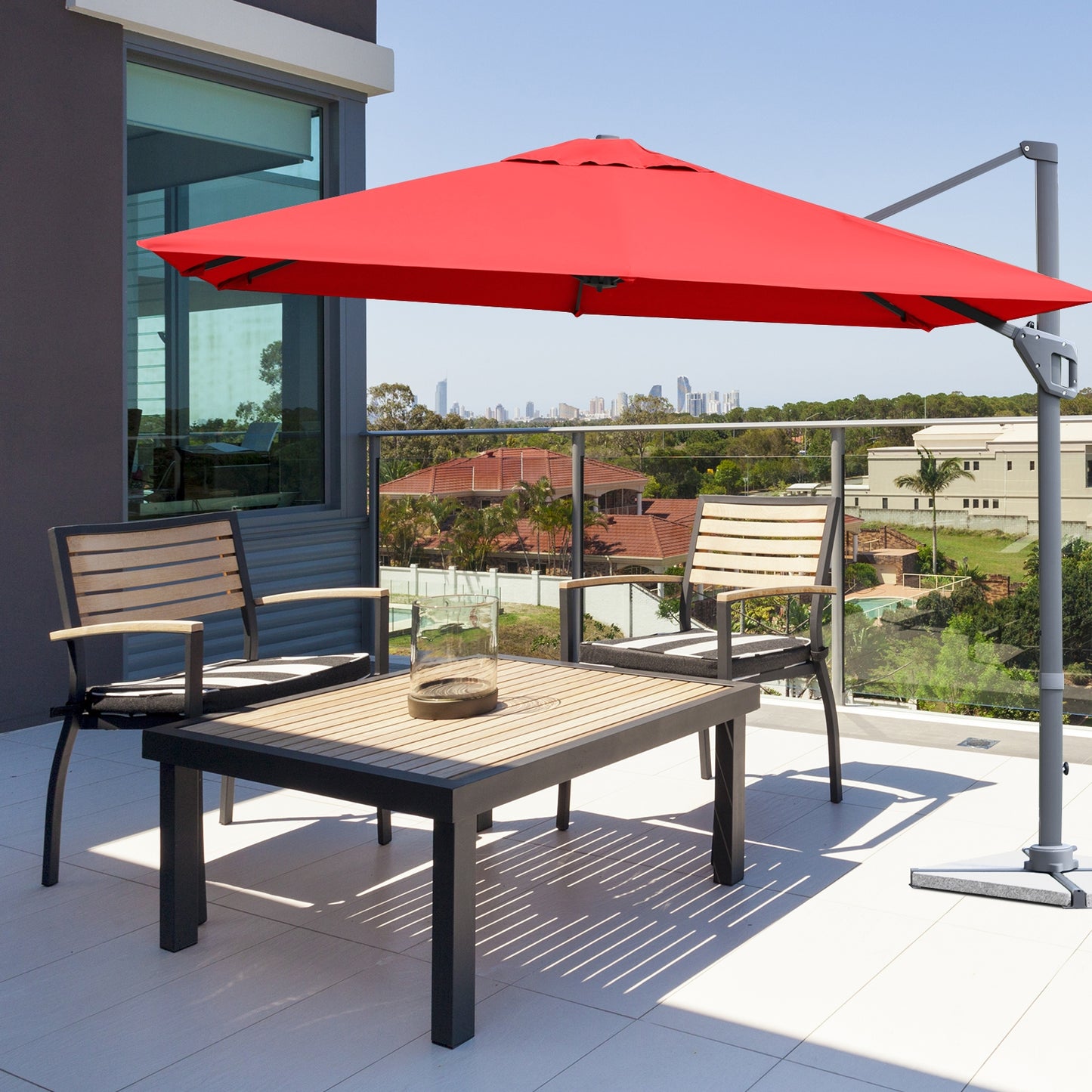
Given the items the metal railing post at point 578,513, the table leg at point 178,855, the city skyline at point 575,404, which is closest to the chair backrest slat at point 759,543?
the metal railing post at point 578,513

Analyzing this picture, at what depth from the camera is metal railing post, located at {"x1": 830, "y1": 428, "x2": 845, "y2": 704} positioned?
14.5 ft

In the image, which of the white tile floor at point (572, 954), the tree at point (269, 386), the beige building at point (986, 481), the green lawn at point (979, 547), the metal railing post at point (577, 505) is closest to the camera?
the white tile floor at point (572, 954)

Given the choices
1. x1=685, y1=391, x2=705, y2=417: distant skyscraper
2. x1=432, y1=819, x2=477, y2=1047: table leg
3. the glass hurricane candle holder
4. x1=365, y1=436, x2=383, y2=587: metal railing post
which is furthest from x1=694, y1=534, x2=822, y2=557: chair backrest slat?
x1=685, y1=391, x2=705, y2=417: distant skyscraper

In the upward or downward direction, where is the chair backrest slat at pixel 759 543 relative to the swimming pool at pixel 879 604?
upward

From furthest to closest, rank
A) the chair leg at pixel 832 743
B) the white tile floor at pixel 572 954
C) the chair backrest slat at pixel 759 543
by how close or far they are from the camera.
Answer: the chair backrest slat at pixel 759 543 < the chair leg at pixel 832 743 < the white tile floor at pixel 572 954

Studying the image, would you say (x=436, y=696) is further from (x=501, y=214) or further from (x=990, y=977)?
(x=990, y=977)

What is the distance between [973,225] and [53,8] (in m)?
37.5

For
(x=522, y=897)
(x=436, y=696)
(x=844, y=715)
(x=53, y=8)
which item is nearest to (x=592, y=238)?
(x=436, y=696)

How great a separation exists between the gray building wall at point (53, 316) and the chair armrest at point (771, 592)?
8.64 ft

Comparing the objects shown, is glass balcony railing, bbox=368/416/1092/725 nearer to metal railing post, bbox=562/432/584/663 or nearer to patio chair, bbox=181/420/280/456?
metal railing post, bbox=562/432/584/663

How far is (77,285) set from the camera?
182 inches

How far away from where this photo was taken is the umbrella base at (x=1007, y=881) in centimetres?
273

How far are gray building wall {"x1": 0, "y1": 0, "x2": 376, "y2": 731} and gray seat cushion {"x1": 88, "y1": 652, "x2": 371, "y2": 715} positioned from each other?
1512mm

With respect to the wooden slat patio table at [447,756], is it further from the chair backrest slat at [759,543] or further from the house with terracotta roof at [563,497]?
the house with terracotta roof at [563,497]
